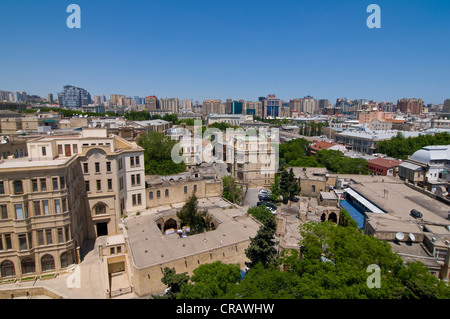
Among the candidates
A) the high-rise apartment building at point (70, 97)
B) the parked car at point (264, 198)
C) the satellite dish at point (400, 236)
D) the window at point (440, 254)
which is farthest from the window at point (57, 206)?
the high-rise apartment building at point (70, 97)

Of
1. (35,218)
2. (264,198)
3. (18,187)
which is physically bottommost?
(264,198)

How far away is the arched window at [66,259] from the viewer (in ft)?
64.0

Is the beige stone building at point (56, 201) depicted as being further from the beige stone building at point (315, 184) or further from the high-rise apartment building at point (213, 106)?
the high-rise apartment building at point (213, 106)

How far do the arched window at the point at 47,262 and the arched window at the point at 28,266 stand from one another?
1.87ft

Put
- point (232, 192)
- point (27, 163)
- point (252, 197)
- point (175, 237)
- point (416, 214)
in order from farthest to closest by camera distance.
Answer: point (252, 197) → point (232, 192) → point (416, 214) → point (175, 237) → point (27, 163)

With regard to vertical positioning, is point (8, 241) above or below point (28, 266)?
above

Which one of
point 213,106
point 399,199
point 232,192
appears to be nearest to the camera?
point 399,199

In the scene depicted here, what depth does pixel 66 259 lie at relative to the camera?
1964cm

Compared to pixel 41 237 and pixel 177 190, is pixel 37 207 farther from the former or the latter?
pixel 177 190

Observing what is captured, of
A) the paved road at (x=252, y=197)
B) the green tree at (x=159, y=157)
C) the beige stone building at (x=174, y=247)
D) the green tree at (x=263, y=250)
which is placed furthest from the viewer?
the green tree at (x=159, y=157)

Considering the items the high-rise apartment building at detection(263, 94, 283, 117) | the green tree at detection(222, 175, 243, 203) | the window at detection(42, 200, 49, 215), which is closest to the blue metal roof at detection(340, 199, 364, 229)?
the green tree at detection(222, 175, 243, 203)

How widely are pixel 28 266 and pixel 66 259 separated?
87.3 inches

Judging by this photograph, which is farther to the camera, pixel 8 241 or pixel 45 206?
pixel 45 206

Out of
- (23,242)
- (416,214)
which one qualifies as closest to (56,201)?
(23,242)
